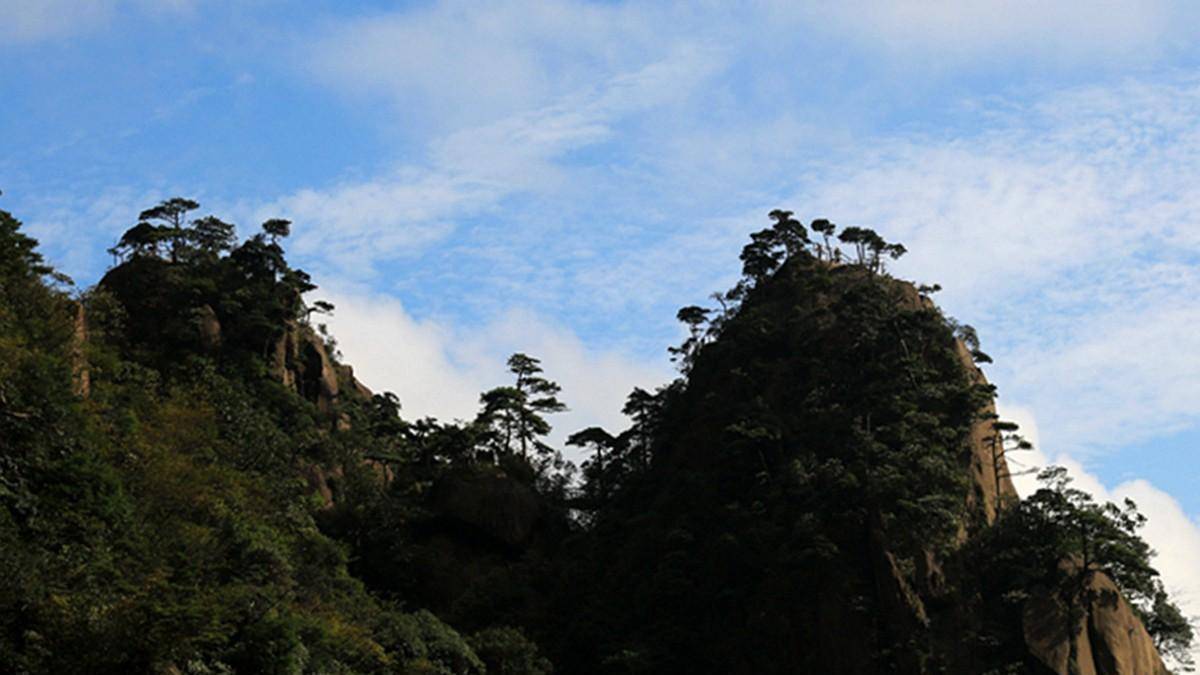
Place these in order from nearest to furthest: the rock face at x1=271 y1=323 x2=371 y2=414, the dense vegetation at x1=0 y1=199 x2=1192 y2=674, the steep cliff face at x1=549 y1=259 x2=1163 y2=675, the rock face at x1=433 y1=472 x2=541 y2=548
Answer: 1. the dense vegetation at x1=0 y1=199 x2=1192 y2=674
2. the steep cliff face at x1=549 y1=259 x2=1163 y2=675
3. the rock face at x1=433 y1=472 x2=541 y2=548
4. the rock face at x1=271 y1=323 x2=371 y2=414

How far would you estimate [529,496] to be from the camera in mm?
57906

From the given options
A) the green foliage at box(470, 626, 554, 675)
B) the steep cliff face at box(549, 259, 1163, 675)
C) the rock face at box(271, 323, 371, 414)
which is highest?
the rock face at box(271, 323, 371, 414)

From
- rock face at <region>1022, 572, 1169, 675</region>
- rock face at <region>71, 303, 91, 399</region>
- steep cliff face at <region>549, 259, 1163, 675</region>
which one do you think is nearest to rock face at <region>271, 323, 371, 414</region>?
steep cliff face at <region>549, 259, 1163, 675</region>

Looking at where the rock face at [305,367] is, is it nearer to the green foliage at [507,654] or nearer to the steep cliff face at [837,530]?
the steep cliff face at [837,530]

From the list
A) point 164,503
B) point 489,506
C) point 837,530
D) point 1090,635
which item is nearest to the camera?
point 164,503

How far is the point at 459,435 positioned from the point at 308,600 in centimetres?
2306

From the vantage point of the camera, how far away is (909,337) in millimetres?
57281

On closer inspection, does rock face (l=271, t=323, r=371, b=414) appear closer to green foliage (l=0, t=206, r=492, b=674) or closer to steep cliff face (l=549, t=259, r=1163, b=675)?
green foliage (l=0, t=206, r=492, b=674)

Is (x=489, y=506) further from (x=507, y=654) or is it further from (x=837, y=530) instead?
(x=837, y=530)

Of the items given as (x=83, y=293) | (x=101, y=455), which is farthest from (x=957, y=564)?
(x=83, y=293)

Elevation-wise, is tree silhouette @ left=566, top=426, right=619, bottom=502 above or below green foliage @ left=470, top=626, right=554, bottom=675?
above

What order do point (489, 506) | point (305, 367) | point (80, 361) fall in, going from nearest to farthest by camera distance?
point (80, 361), point (489, 506), point (305, 367)

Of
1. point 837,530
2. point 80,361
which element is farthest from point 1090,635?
point 80,361

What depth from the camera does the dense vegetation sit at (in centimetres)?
3039
